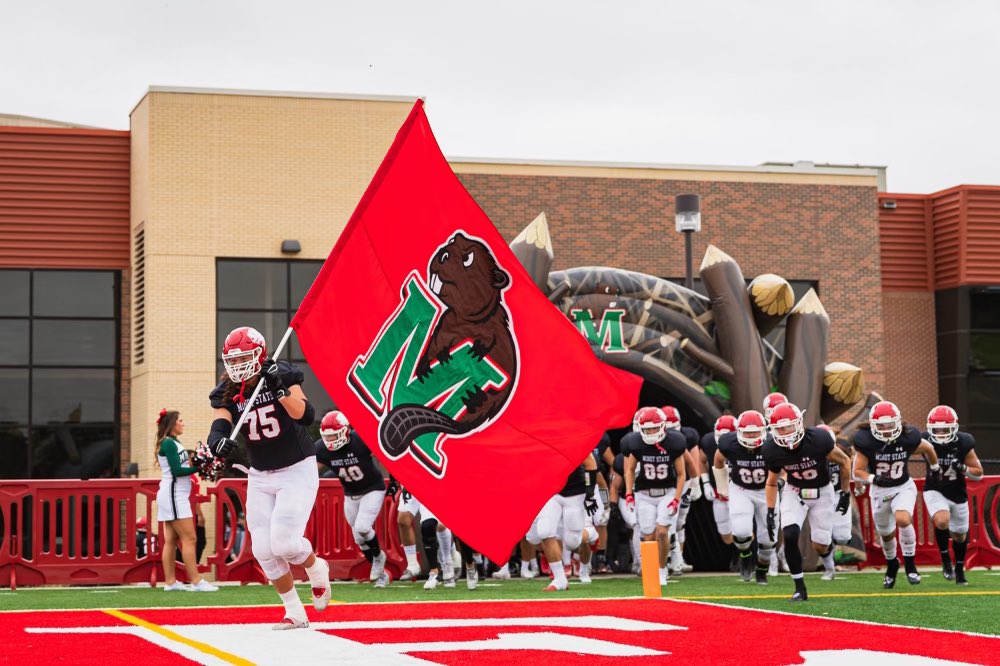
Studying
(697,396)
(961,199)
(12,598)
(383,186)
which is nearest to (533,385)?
(383,186)

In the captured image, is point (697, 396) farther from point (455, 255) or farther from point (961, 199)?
point (961, 199)

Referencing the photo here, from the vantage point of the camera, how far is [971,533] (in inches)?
755

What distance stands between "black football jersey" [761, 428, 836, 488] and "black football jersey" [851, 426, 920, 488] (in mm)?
1663

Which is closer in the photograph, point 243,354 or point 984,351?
point 243,354

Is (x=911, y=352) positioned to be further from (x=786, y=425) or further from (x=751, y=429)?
(x=786, y=425)

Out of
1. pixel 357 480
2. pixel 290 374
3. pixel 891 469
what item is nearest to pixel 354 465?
pixel 357 480

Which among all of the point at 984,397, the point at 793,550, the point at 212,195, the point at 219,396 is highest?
the point at 212,195

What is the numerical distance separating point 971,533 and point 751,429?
16.7 ft

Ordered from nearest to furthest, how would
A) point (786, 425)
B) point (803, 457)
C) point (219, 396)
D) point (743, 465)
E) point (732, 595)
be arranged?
point (219, 396) → point (786, 425) → point (732, 595) → point (803, 457) → point (743, 465)

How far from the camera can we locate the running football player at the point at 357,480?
16203 mm

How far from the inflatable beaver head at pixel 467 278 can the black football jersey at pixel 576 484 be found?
556cm

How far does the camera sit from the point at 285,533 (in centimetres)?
960

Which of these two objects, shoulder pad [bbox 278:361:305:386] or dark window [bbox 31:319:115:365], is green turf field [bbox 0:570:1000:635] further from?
dark window [bbox 31:319:115:365]

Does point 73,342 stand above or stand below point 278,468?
above
